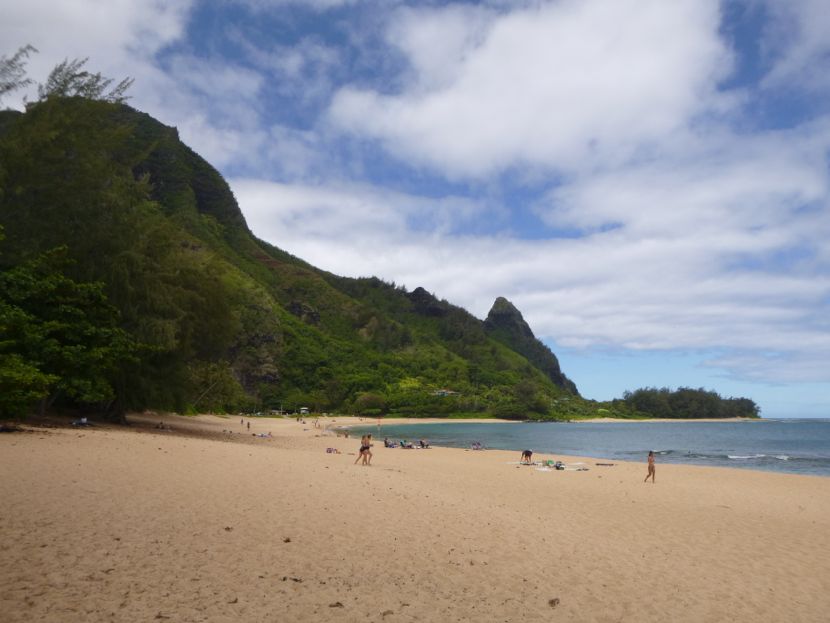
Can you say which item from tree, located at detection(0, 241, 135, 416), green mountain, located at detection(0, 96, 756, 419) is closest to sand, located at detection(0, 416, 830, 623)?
tree, located at detection(0, 241, 135, 416)

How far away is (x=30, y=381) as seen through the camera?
18656 mm

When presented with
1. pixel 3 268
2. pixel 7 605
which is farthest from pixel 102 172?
pixel 7 605

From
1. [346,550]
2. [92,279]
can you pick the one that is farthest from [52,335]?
[346,550]

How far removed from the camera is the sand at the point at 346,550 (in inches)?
270

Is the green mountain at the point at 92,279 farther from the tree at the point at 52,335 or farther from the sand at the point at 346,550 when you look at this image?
the sand at the point at 346,550

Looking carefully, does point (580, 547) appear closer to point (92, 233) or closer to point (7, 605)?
point (7, 605)

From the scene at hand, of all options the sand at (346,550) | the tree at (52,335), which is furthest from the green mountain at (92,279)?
the sand at (346,550)

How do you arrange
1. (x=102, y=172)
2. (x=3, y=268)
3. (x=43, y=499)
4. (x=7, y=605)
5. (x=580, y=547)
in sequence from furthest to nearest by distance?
(x=102, y=172), (x=3, y=268), (x=580, y=547), (x=43, y=499), (x=7, y=605)

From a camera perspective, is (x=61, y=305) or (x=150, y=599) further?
(x=61, y=305)

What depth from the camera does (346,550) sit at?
9.30 metres

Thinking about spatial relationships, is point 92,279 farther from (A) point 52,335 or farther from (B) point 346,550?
(B) point 346,550

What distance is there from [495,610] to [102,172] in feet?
88.3

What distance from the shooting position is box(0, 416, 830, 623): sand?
6863 millimetres

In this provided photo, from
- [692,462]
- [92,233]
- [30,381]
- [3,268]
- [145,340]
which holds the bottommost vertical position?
[692,462]
